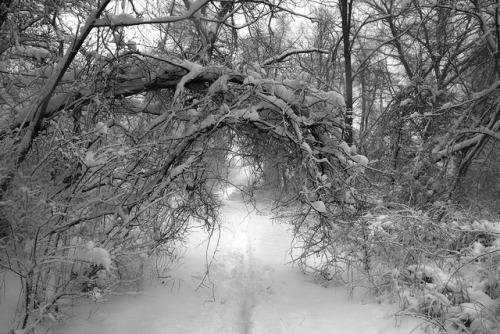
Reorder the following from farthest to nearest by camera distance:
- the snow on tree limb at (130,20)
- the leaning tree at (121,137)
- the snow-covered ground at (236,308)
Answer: the snow-covered ground at (236,308), the snow on tree limb at (130,20), the leaning tree at (121,137)

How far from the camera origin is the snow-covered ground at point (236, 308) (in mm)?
4816

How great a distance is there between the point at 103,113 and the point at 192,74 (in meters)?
1.46

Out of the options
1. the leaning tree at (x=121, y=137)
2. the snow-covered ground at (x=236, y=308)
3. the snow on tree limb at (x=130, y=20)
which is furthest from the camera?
the snow-covered ground at (x=236, y=308)

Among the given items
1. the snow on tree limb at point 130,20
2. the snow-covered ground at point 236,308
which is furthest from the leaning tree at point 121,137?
the snow-covered ground at point 236,308

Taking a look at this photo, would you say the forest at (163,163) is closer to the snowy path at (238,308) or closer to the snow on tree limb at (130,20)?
the snow on tree limb at (130,20)

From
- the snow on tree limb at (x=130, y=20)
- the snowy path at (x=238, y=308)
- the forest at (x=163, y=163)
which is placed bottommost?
the snowy path at (x=238, y=308)

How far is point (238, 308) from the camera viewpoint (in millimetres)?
5711

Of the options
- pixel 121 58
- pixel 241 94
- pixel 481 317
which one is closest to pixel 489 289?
pixel 481 317

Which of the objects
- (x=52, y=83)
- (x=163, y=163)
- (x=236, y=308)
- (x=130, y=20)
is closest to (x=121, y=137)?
(x=163, y=163)

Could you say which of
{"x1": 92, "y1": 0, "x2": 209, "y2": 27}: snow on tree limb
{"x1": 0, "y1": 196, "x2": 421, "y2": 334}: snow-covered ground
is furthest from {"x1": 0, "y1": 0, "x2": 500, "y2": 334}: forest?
{"x1": 0, "y1": 196, "x2": 421, "y2": 334}: snow-covered ground

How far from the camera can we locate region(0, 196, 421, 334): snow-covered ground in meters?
4.82

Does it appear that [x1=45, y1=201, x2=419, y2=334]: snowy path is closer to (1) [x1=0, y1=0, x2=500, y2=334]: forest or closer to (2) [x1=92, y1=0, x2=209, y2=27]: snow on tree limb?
(1) [x1=0, y1=0, x2=500, y2=334]: forest

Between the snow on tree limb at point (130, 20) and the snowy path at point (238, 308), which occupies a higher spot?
the snow on tree limb at point (130, 20)

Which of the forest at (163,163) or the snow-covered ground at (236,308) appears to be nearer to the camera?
the forest at (163,163)
